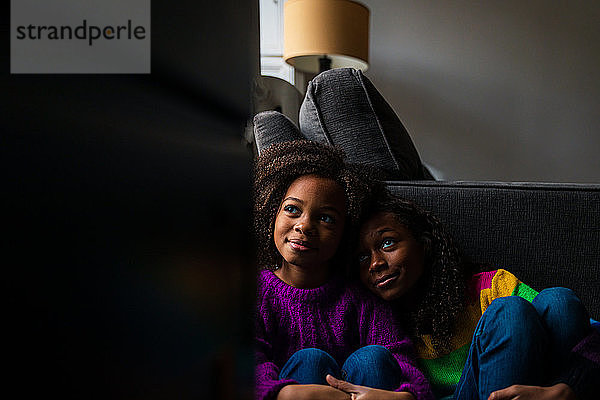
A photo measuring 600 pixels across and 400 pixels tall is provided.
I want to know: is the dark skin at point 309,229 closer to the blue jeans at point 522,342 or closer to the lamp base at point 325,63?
the blue jeans at point 522,342

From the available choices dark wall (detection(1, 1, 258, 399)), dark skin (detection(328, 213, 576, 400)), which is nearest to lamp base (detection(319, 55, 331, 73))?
dark skin (detection(328, 213, 576, 400))

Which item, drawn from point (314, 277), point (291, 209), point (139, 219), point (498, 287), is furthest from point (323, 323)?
point (139, 219)

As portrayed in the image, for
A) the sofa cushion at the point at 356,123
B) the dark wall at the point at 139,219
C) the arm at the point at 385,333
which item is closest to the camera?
the dark wall at the point at 139,219

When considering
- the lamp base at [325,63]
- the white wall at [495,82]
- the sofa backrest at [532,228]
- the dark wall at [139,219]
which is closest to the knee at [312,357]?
the sofa backrest at [532,228]

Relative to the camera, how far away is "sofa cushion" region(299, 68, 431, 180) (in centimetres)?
114

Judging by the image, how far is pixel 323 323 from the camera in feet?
2.94

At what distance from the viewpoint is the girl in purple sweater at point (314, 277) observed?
88cm

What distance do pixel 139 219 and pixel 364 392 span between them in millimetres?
679

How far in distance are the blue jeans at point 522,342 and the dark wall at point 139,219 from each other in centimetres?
72

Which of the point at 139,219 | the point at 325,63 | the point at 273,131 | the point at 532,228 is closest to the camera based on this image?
the point at 139,219

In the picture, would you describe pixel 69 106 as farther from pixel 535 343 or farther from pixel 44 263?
pixel 535 343

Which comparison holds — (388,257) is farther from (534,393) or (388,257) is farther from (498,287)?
(534,393)

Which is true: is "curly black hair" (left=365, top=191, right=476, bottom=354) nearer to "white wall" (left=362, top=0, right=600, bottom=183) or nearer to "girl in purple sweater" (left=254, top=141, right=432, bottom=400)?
"girl in purple sweater" (left=254, top=141, right=432, bottom=400)

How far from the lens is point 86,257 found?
0.12m
